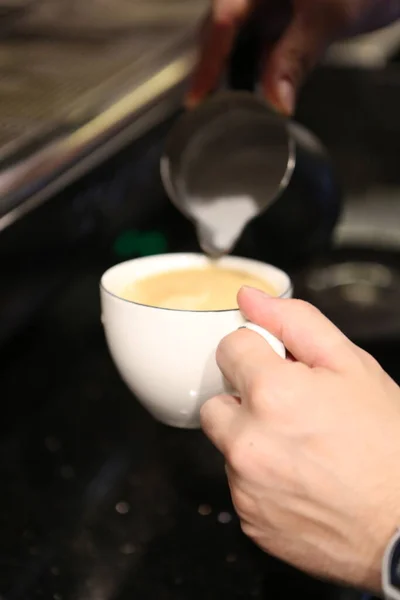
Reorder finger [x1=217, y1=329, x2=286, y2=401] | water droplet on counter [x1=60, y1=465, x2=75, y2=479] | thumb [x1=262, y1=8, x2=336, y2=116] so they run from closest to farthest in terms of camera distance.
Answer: finger [x1=217, y1=329, x2=286, y2=401] → water droplet on counter [x1=60, y1=465, x2=75, y2=479] → thumb [x1=262, y1=8, x2=336, y2=116]

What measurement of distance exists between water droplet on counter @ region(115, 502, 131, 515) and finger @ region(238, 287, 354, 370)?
0.49 ft

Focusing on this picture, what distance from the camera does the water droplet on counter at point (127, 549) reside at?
0.45 m

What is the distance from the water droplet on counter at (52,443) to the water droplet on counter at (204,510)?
0.11 meters

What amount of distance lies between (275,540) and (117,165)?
39cm

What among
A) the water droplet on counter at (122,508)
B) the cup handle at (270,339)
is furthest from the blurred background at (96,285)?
the cup handle at (270,339)

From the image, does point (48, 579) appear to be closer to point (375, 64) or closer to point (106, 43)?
point (106, 43)

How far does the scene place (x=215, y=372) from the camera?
1.48 ft

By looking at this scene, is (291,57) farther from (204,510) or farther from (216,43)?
(204,510)

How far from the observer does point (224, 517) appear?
1.58 feet

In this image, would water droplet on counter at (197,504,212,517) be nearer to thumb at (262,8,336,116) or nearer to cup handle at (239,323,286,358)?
cup handle at (239,323,286,358)

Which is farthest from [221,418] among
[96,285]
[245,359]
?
[96,285]

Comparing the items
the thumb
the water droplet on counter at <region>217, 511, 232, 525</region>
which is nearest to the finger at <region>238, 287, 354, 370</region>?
the water droplet on counter at <region>217, 511, 232, 525</region>

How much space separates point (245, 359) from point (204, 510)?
136 mm

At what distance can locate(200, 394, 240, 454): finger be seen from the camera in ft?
1.29
